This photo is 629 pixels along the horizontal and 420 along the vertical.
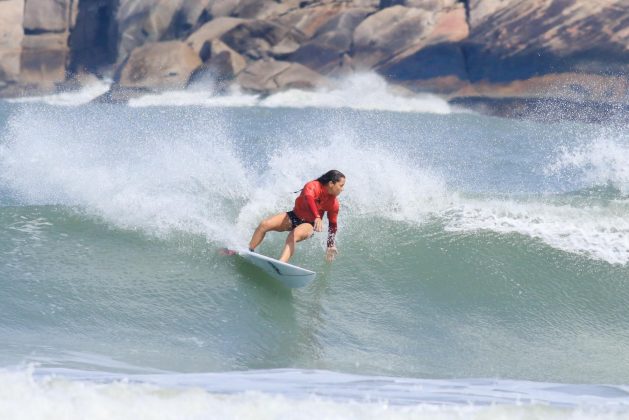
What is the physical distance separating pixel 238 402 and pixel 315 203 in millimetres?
3651

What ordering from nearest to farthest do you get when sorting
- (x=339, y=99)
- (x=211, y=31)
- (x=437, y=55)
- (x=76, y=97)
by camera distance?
(x=437, y=55), (x=339, y=99), (x=211, y=31), (x=76, y=97)

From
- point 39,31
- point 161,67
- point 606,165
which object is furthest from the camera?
point 39,31

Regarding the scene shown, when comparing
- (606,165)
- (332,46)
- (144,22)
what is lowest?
(606,165)

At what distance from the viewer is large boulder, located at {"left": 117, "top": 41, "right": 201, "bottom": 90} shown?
47.9 m

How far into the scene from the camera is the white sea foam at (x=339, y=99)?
44.0 meters

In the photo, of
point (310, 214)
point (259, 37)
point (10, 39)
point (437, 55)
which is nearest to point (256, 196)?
point (310, 214)

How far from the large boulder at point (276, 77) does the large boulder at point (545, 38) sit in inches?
340

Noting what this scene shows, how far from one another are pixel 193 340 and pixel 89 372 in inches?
53.1

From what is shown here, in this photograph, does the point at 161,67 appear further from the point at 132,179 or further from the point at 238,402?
the point at 238,402

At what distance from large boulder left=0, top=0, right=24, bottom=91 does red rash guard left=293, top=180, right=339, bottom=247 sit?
159ft

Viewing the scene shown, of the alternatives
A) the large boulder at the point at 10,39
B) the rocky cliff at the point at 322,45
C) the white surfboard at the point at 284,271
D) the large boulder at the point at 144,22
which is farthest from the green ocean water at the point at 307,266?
the large boulder at the point at 10,39

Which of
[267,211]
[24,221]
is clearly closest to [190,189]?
[267,211]

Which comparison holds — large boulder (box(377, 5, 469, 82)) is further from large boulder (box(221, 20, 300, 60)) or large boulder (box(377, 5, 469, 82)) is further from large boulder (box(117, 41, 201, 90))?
large boulder (box(117, 41, 201, 90))

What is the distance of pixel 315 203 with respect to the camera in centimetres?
867
